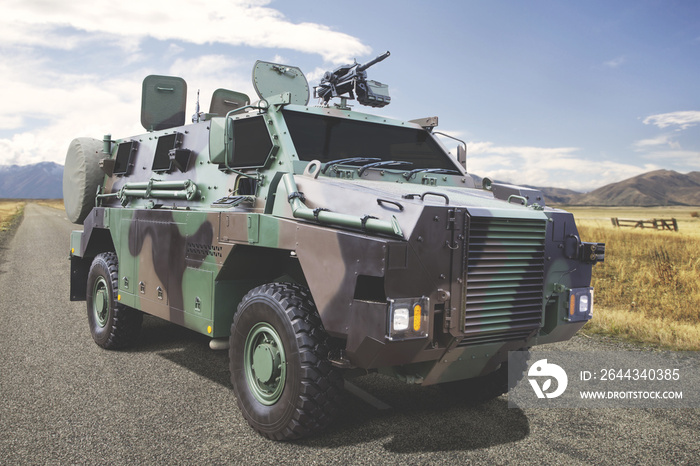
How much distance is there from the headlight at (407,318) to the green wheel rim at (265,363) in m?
0.84

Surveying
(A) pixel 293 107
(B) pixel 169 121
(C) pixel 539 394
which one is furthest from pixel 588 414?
(B) pixel 169 121

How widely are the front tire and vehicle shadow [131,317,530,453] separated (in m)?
0.19

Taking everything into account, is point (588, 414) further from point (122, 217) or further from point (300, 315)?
point (122, 217)

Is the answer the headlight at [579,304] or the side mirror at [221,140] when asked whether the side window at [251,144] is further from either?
the headlight at [579,304]

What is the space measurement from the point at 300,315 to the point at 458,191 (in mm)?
1699

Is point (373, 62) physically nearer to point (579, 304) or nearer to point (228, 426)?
point (579, 304)

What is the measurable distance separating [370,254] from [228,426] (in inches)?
65.9

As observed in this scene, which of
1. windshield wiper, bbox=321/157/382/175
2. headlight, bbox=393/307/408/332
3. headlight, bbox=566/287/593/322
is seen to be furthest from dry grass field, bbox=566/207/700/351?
headlight, bbox=393/307/408/332

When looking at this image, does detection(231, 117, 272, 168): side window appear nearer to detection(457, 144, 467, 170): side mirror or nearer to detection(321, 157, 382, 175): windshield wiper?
detection(321, 157, 382, 175): windshield wiper

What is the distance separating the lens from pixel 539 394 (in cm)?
497

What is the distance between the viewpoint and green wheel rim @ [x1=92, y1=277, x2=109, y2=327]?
21.3 ft

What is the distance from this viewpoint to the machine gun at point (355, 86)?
620cm

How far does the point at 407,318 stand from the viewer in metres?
3.38

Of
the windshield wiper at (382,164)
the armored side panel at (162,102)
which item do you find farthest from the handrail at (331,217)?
the armored side panel at (162,102)
